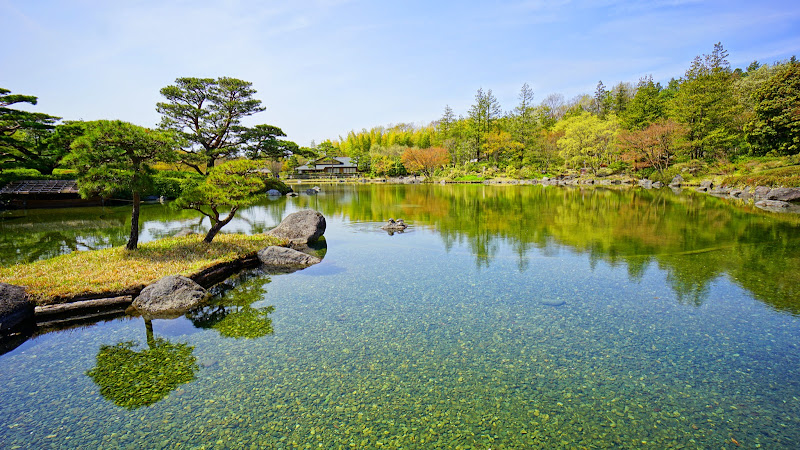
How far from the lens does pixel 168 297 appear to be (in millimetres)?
7812

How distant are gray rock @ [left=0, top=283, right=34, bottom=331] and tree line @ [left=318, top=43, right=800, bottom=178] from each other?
41646 mm

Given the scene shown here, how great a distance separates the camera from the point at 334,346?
604 cm

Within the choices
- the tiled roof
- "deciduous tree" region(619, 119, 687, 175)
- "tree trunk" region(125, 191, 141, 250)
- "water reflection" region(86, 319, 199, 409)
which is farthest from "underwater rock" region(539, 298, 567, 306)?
"deciduous tree" region(619, 119, 687, 175)

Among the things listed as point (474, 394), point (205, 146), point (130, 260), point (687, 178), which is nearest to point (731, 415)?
point (474, 394)

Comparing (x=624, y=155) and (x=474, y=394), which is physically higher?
(x=624, y=155)

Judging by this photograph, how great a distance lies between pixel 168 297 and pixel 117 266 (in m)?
2.49

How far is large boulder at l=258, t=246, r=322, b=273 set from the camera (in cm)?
1135

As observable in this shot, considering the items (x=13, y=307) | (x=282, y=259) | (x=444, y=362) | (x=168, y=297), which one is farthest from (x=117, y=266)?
(x=444, y=362)

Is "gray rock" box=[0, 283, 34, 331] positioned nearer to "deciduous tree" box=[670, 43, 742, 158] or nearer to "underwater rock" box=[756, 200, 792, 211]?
"underwater rock" box=[756, 200, 792, 211]

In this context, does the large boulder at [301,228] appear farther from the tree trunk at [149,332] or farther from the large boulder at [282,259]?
the tree trunk at [149,332]

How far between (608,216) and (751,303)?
13053mm

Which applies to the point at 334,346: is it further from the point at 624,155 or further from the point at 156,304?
the point at 624,155

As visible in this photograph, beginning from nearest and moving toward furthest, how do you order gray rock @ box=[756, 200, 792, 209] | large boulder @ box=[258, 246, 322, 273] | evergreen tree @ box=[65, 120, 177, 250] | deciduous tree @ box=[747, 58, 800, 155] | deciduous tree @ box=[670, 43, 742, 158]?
evergreen tree @ box=[65, 120, 177, 250]
large boulder @ box=[258, 246, 322, 273]
gray rock @ box=[756, 200, 792, 209]
deciduous tree @ box=[747, 58, 800, 155]
deciduous tree @ box=[670, 43, 742, 158]

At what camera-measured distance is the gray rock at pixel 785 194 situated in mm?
23141
